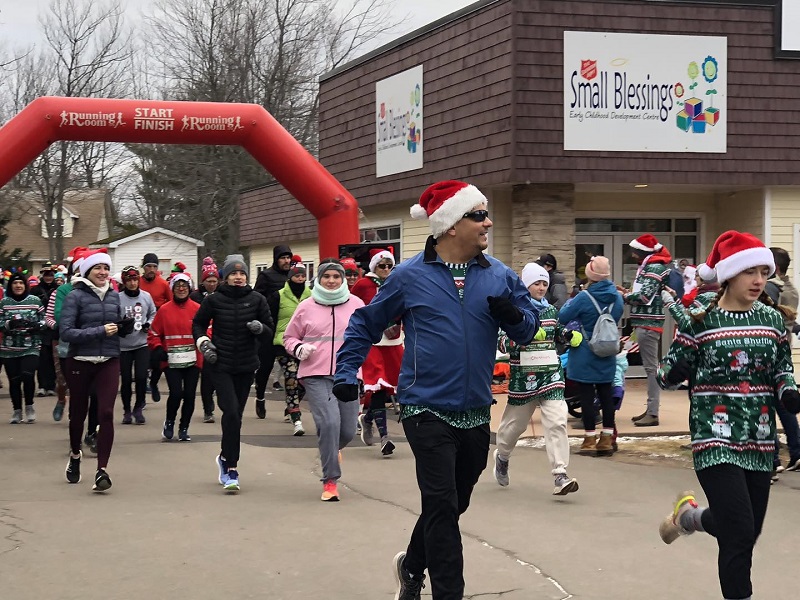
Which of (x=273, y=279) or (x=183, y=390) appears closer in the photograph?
(x=183, y=390)

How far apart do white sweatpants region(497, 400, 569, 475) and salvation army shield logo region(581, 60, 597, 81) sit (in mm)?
8652

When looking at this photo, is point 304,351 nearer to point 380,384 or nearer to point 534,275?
point 534,275

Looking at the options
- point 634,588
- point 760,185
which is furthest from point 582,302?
point 760,185

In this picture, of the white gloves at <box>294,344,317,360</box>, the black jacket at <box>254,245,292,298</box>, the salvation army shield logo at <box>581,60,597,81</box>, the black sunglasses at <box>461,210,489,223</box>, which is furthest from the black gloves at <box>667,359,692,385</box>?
the salvation army shield logo at <box>581,60,597,81</box>

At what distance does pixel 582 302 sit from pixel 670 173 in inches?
265

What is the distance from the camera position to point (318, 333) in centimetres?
949

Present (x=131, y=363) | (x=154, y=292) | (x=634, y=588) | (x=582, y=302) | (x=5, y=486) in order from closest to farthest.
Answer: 1. (x=634, y=588)
2. (x=5, y=486)
3. (x=582, y=302)
4. (x=131, y=363)
5. (x=154, y=292)

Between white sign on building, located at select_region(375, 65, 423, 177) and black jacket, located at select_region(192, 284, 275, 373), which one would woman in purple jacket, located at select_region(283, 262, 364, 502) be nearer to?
black jacket, located at select_region(192, 284, 275, 373)

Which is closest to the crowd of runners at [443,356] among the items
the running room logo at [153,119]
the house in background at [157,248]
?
the running room logo at [153,119]

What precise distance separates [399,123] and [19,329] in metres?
8.27

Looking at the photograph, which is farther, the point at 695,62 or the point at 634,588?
the point at 695,62

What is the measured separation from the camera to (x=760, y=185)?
58.0ft

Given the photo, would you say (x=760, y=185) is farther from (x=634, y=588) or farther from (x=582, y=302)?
(x=634, y=588)

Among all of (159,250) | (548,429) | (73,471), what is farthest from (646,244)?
(159,250)
